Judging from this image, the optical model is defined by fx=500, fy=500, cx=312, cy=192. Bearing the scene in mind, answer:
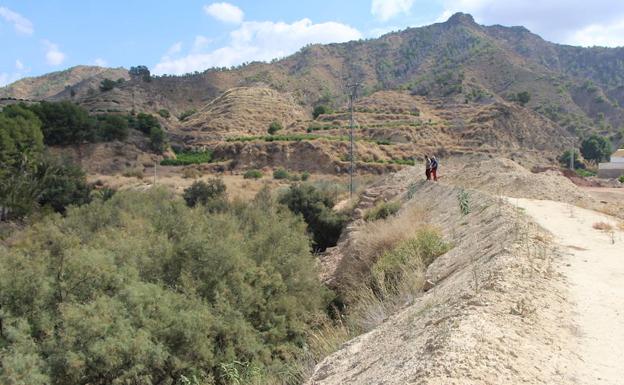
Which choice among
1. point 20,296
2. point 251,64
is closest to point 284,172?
point 20,296

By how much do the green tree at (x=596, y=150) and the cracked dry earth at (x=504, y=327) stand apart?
73310 millimetres

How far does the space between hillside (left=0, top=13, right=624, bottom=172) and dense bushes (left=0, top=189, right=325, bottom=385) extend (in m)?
45.9

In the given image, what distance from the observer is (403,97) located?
92.4 m

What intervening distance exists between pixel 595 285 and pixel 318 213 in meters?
21.6

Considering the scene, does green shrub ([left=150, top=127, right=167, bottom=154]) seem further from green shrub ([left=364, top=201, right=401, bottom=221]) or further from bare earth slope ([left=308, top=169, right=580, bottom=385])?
Result: bare earth slope ([left=308, top=169, right=580, bottom=385])

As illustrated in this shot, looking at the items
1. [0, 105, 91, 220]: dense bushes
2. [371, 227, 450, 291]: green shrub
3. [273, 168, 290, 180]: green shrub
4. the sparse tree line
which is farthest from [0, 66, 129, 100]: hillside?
[371, 227, 450, 291]: green shrub

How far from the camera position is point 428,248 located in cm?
1121

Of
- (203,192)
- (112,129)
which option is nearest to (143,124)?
(112,129)

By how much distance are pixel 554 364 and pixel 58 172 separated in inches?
1660

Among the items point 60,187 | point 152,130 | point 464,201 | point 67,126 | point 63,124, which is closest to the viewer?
point 464,201

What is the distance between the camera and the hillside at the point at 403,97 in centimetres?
7250

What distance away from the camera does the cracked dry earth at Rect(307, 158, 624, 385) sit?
446 cm

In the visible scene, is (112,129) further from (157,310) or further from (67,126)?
(157,310)

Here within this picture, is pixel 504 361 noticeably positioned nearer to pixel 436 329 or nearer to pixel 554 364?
pixel 554 364
